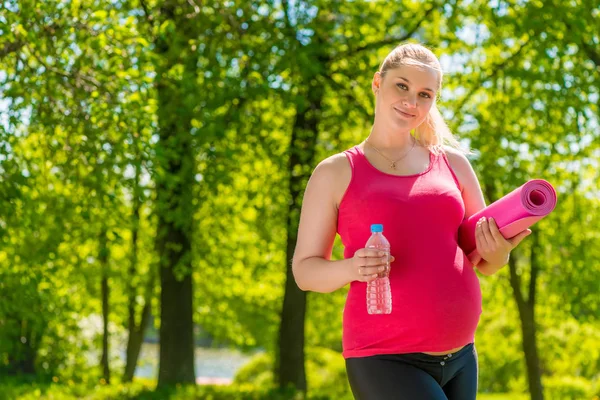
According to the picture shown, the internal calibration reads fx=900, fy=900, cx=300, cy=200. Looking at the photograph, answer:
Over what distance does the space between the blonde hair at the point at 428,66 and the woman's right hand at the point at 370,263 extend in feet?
2.18

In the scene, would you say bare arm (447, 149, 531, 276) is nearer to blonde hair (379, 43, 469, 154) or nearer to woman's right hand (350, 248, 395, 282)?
blonde hair (379, 43, 469, 154)

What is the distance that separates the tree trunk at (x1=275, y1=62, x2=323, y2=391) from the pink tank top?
29.2 ft

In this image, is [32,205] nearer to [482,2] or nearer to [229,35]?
[229,35]

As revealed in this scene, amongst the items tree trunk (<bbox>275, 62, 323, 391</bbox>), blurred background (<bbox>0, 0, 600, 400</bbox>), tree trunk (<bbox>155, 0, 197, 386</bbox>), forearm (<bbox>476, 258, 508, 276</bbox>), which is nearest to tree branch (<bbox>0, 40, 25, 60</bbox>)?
blurred background (<bbox>0, 0, 600, 400</bbox>)

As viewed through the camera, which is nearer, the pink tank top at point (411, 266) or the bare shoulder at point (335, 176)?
the pink tank top at point (411, 266)

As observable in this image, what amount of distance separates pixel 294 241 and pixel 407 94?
9.69 m

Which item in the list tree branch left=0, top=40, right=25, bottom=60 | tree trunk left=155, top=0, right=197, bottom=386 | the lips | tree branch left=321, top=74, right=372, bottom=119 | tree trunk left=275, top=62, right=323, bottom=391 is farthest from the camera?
tree trunk left=275, top=62, right=323, bottom=391

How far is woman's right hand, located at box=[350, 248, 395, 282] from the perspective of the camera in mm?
2771

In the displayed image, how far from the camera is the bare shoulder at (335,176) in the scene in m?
3.05

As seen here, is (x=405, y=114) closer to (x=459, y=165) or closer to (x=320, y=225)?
(x=459, y=165)

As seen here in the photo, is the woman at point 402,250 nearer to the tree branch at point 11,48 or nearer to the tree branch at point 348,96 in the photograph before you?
the tree branch at point 11,48

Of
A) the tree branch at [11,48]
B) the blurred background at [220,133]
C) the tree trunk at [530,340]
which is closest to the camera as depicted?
the tree branch at [11,48]

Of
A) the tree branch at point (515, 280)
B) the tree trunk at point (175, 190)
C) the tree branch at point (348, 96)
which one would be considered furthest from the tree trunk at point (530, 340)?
the tree trunk at point (175, 190)

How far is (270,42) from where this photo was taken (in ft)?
35.2
